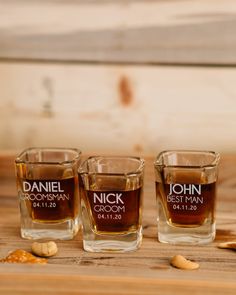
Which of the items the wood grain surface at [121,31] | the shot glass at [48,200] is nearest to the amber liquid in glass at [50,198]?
the shot glass at [48,200]

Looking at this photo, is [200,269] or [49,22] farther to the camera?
[49,22]

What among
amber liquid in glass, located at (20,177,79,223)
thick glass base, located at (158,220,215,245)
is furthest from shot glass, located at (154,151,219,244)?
amber liquid in glass, located at (20,177,79,223)

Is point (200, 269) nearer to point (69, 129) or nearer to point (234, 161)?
point (234, 161)

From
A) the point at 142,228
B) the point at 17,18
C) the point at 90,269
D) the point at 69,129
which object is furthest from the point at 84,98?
the point at 90,269

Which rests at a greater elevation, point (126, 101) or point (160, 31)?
point (160, 31)

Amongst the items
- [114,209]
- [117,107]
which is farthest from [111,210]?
[117,107]

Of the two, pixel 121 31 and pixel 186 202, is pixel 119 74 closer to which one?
pixel 121 31

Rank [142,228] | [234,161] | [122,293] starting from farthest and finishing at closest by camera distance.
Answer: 1. [234,161]
2. [142,228]
3. [122,293]
